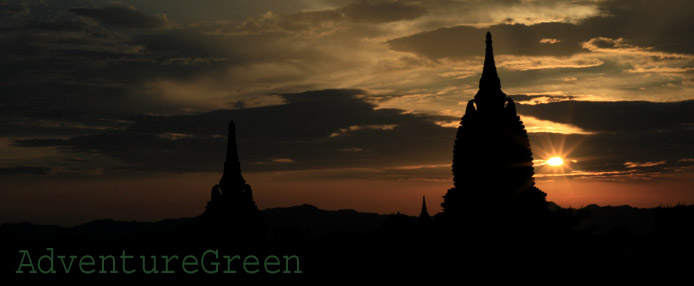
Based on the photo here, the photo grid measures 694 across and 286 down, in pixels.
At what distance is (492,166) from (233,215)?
1875 cm

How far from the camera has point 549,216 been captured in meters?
50.0

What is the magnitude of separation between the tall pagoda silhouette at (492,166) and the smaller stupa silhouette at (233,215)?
545 inches

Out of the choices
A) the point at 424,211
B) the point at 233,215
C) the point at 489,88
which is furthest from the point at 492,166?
the point at 424,211

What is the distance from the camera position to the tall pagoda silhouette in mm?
49719

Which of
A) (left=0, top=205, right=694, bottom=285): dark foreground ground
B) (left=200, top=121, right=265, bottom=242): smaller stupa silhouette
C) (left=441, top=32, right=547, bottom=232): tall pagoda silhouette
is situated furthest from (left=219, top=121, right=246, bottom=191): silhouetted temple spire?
(left=441, top=32, right=547, bottom=232): tall pagoda silhouette

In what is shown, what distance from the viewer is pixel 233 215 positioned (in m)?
53.3

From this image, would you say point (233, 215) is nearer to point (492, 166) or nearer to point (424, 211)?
point (492, 166)

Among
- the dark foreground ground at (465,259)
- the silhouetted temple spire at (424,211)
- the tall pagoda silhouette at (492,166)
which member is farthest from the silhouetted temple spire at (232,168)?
the silhouetted temple spire at (424,211)

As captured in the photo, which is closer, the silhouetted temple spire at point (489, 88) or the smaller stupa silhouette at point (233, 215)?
the silhouetted temple spire at point (489, 88)

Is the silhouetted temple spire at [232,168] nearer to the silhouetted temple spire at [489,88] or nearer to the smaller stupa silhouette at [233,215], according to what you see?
the smaller stupa silhouette at [233,215]

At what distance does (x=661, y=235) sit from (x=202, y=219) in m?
33.2

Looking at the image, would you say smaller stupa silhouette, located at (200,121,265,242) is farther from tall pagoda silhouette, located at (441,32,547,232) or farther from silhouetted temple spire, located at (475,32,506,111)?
silhouetted temple spire, located at (475,32,506,111)

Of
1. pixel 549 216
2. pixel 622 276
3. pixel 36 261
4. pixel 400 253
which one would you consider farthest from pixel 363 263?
pixel 36 261

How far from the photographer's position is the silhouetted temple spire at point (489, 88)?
51844 mm
